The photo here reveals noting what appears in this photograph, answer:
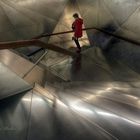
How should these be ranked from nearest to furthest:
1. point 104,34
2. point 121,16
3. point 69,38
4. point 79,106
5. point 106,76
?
point 79,106 → point 106,76 → point 121,16 → point 104,34 → point 69,38

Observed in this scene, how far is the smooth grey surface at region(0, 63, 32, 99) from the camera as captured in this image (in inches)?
133

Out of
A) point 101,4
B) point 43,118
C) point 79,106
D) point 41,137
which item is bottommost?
point 41,137

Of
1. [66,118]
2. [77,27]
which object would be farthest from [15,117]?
[77,27]

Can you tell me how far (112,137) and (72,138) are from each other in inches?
14.3

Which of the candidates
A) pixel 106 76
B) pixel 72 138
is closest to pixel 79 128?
pixel 72 138

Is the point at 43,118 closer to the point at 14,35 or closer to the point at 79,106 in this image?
the point at 79,106

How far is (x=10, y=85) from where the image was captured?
354 centimetres

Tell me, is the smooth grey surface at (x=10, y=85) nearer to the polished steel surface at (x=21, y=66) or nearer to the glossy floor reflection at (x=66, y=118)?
the glossy floor reflection at (x=66, y=118)

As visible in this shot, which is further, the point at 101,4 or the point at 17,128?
the point at 101,4

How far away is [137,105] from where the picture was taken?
11.4ft

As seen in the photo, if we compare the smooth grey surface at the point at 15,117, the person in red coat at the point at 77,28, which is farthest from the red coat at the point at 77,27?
the smooth grey surface at the point at 15,117

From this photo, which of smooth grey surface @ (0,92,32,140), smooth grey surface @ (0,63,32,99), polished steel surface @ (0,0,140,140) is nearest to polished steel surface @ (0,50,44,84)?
polished steel surface @ (0,0,140,140)

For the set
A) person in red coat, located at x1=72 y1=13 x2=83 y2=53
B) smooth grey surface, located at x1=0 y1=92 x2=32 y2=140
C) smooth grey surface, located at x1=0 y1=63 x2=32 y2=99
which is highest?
person in red coat, located at x1=72 y1=13 x2=83 y2=53

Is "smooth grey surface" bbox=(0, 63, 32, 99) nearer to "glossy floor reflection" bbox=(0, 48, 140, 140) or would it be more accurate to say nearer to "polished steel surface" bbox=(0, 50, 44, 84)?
"glossy floor reflection" bbox=(0, 48, 140, 140)
